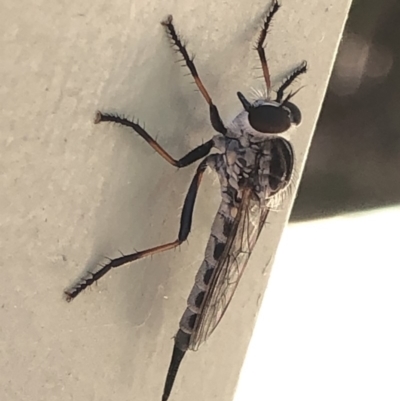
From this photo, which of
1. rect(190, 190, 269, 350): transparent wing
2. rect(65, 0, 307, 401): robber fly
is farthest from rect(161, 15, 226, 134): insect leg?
rect(190, 190, 269, 350): transparent wing

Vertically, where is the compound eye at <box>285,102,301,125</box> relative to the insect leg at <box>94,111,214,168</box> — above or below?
above

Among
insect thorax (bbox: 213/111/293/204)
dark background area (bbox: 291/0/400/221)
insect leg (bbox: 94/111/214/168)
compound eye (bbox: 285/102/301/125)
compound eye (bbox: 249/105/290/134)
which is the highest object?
dark background area (bbox: 291/0/400/221)

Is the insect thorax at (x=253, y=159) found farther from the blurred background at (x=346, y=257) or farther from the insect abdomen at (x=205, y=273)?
the blurred background at (x=346, y=257)

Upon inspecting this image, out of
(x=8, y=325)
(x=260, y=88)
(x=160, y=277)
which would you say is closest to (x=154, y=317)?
(x=160, y=277)

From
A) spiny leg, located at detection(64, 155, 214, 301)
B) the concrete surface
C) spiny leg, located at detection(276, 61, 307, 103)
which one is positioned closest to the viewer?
the concrete surface

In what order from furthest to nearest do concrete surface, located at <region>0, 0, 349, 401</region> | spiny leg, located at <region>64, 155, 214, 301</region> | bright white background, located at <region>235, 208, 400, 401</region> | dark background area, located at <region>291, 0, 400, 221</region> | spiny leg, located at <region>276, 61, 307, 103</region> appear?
1. bright white background, located at <region>235, 208, 400, 401</region>
2. dark background area, located at <region>291, 0, 400, 221</region>
3. spiny leg, located at <region>276, 61, 307, 103</region>
4. spiny leg, located at <region>64, 155, 214, 301</region>
5. concrete surface, located at <region>0, 0, 349, 401</region>

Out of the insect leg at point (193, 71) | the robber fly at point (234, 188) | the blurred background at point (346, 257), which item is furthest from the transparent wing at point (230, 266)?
the blurred background at point (346, 257)

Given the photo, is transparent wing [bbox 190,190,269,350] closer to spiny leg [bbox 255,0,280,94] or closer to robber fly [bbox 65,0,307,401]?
robber fly [bbox 65,0,307,401]

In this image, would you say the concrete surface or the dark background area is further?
the dark background area
